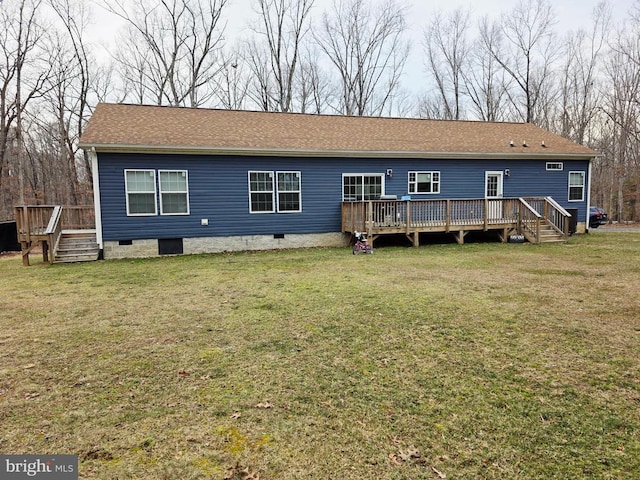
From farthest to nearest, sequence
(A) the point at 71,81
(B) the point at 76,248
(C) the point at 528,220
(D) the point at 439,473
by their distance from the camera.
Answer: (A) the point at 71,81
(C) the point at 528,220
(B) the point at 76,248
(D) the point at 439,473

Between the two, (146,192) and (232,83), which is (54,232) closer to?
(146,192)

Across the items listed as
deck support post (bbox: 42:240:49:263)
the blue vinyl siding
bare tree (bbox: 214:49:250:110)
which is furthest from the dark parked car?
deck support post (bbox: 42:240:49:263)

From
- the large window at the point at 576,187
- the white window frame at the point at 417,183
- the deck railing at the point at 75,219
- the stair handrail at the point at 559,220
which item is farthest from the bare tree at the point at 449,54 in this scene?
the deck railing at the point at 75,219

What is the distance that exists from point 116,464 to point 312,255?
874 centimetres

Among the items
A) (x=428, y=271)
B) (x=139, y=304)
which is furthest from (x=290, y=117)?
(x=139, y=304)

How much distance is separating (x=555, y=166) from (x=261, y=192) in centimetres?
1137

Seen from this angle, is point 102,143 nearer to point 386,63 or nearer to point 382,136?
point 382,136

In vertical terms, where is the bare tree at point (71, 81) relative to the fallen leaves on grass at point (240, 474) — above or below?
above

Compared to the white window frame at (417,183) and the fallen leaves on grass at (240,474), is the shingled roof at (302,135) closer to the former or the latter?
the white window frame at (417,183)

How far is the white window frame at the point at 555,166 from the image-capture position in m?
15.1

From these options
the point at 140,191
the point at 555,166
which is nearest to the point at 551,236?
the point at 555,166

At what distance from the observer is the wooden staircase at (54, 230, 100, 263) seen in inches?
406

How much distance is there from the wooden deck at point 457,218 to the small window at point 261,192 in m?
2.40

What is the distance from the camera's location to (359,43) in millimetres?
26531
